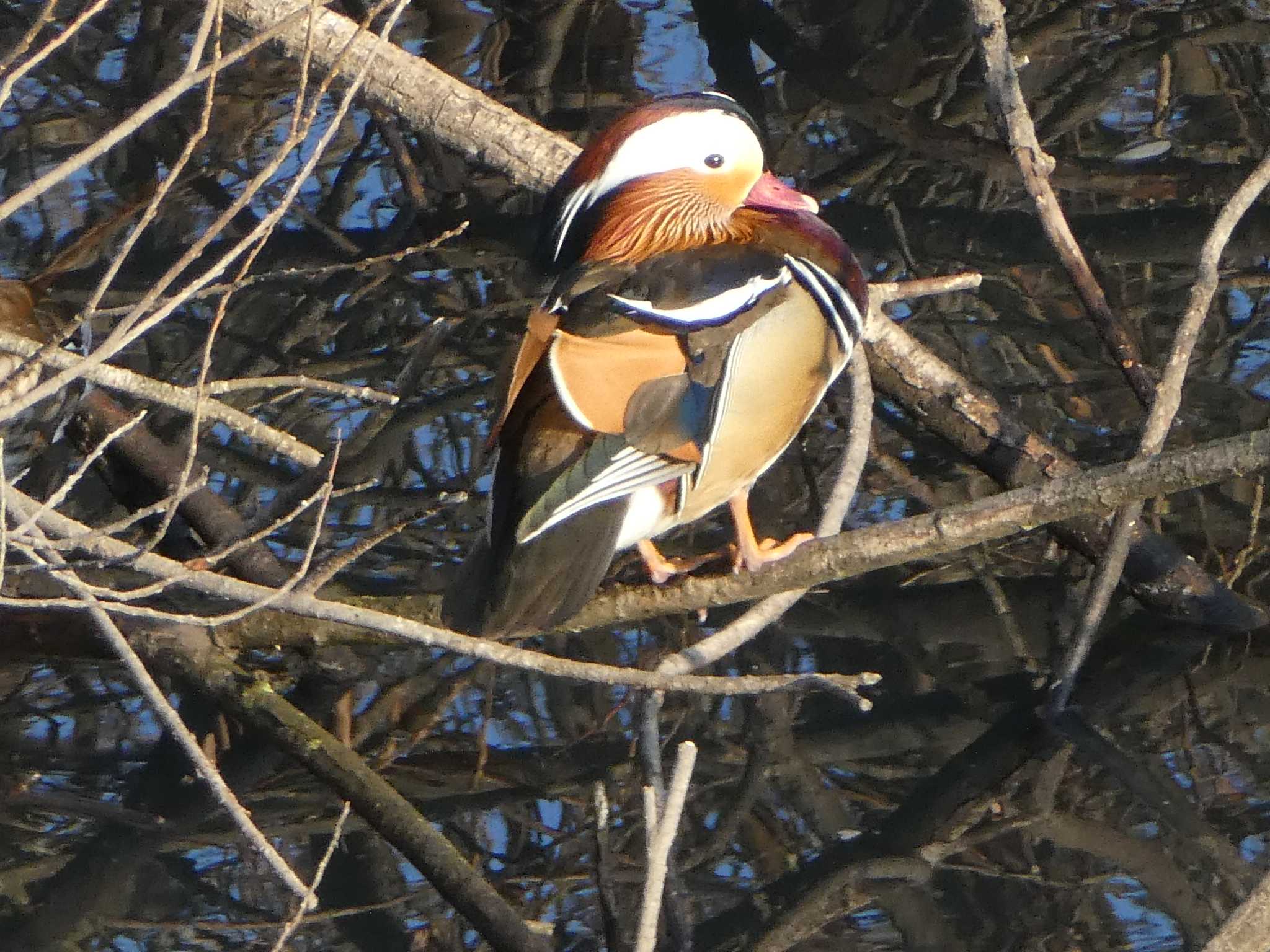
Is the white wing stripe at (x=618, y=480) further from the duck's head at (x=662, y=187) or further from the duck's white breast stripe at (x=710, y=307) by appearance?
the duck's head at (x=662, y=187)

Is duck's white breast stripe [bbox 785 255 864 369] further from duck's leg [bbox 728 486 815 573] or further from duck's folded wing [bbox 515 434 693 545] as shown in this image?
duck's folded wing [bbox 515 434 693 545]

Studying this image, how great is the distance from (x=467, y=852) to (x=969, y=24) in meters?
3.78

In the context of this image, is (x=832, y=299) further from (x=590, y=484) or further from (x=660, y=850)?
(x=660, y=850)

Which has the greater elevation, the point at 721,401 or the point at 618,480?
the point at 721,401

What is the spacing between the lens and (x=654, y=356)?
2.13 m

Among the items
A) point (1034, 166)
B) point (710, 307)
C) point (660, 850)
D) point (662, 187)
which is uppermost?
point (1034, 166)

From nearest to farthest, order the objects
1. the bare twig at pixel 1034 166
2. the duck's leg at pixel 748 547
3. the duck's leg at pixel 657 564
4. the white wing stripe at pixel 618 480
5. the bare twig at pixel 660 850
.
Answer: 1. the bare twig at pixel 660 850
2. the white wing stripe at pixel 618 480
3. the duck's leg at pixel 748 547
4. the duck's leg at pixel 657 564
5. the bare twig at pixel 1034 166

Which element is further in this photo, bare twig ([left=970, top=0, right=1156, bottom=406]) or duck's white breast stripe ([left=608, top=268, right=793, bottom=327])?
bare twig ([left=970, top=0, right=1156, bottom=406])

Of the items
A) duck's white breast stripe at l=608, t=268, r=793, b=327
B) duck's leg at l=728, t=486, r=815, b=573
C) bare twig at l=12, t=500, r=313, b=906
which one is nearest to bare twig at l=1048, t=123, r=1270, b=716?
duck's leg at l=728, t=486, r=815, b=573

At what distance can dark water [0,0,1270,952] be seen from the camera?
266 centimetres

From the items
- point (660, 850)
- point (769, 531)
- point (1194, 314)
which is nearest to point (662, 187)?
point (1194, 314)

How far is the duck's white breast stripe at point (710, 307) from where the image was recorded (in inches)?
85.4

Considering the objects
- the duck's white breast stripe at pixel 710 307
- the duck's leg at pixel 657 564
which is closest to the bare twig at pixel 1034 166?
the duck's white breast stripe at pixel 710 307

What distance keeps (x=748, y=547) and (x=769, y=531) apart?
1.18m
